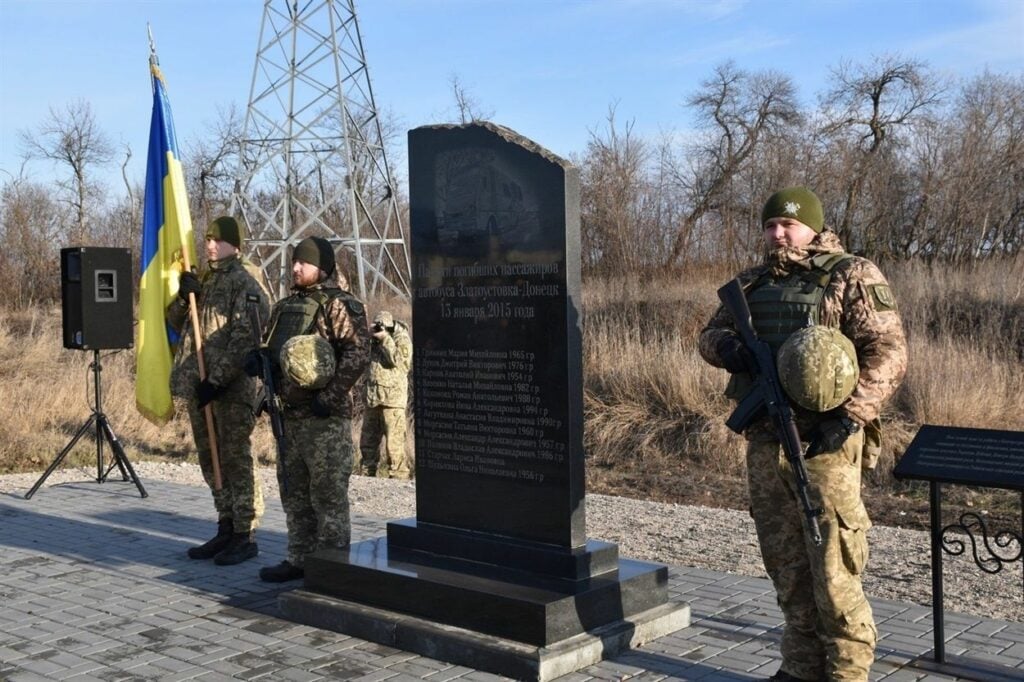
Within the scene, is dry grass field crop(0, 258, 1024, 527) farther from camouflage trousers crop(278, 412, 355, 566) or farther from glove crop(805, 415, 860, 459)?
glove crop(805, 415, 860, 459)

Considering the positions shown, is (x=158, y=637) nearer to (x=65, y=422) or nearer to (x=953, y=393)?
(x=953, y=393)

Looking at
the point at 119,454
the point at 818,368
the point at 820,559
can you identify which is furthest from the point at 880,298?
the point at 119,454

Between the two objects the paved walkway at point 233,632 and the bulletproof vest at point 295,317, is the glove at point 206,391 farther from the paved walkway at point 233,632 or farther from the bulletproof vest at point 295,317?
the paved walkway at point 233,632

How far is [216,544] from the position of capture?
767cm

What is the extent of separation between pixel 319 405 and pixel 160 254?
2.47 m

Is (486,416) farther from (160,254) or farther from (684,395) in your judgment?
(684,395)

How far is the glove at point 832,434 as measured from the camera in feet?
14.6

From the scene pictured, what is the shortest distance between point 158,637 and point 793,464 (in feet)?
11.9

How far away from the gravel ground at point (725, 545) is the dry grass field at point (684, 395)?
1.48 metres

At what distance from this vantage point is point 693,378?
1389cm

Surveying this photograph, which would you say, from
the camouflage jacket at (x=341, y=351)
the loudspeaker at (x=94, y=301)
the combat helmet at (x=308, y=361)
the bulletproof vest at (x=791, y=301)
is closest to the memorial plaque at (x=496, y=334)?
the camouflage jacket at (x=341, y=351)

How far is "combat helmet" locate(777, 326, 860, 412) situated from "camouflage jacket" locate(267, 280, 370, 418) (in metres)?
2.94

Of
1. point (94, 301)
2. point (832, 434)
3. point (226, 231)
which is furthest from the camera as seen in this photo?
point (94, 301)

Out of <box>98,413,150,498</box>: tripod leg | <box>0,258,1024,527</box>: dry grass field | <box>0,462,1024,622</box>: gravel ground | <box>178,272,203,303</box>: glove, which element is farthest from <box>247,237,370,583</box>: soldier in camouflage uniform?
<box>0,258,1024,527</box>: dry grass field
